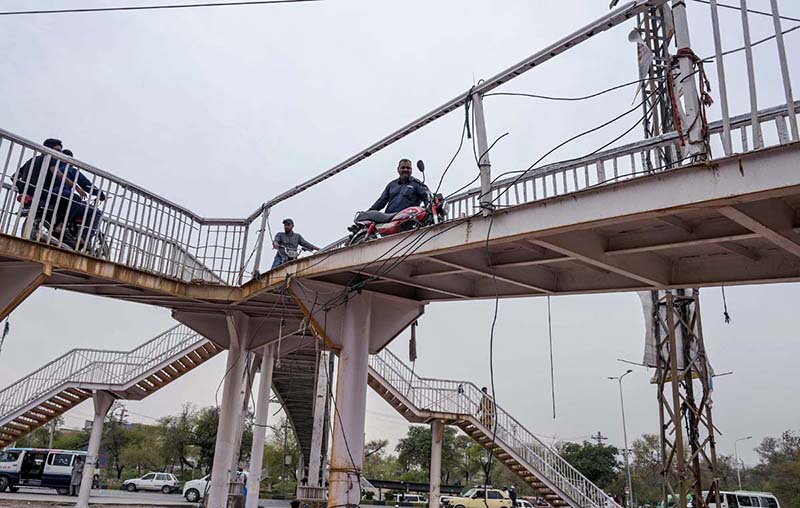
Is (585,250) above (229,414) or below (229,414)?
above

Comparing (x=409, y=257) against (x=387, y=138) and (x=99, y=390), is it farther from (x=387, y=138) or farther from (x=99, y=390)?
(x=99, y=390)

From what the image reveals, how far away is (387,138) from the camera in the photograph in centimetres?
717

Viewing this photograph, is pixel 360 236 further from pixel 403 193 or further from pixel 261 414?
pixel 261 414

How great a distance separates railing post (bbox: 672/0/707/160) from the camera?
4309 mm

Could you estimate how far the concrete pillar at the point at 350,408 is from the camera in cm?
753

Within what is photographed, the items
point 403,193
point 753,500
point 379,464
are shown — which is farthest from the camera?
point 379,464

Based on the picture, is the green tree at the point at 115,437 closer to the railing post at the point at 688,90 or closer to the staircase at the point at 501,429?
the staircase at the point at 501,429

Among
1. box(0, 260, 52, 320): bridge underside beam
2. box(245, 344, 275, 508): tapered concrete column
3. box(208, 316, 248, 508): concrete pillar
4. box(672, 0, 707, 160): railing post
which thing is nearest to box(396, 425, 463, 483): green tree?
box(245, 344, 275, 508): tapered concrete column

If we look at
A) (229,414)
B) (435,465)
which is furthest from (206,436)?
(229,414)

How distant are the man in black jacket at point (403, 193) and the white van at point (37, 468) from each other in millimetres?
23467

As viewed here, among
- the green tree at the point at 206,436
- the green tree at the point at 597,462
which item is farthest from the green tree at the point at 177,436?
the green tree at the point at 597,462

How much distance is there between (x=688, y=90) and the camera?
14.5 ft

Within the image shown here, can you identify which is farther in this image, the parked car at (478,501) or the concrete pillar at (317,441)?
the parked car at (478,501)

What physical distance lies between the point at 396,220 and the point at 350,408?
8.76 feet
